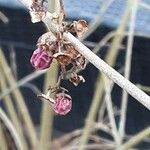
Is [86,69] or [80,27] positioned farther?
[86,69]

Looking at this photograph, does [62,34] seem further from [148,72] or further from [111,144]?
[148,72]

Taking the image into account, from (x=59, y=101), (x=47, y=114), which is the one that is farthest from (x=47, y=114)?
(x=59, y=101)

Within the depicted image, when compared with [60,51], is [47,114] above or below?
above

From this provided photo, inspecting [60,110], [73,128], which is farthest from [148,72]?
[60,110]

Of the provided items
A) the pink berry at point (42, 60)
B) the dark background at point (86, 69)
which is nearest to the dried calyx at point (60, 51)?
the pink berry at point (42, 60)

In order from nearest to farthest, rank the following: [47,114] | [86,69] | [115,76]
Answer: [115,76]
[47,114]
[86,69]

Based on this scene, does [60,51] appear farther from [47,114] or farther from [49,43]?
[47,114]

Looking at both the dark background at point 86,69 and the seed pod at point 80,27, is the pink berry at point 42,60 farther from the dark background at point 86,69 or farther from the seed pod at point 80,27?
the dark background at point 86,69

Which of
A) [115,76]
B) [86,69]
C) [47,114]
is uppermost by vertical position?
[86,69]

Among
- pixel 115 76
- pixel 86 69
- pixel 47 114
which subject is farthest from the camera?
pixel 86 69
